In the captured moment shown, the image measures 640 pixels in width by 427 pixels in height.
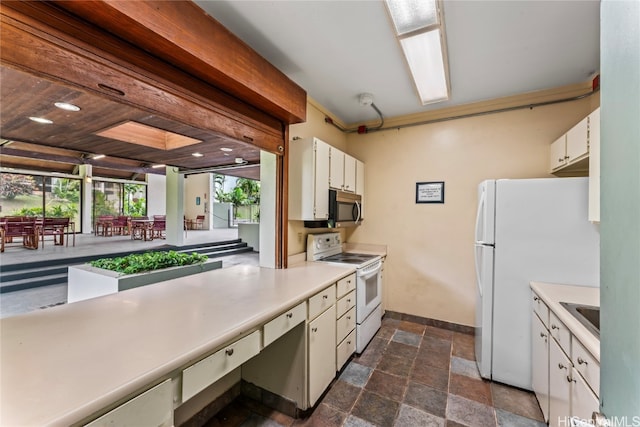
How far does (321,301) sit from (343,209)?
1.23 meters

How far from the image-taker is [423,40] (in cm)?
179

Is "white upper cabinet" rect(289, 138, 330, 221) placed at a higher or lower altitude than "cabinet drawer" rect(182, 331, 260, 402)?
higher

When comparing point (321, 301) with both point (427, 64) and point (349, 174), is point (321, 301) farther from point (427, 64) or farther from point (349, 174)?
point (427, 64)

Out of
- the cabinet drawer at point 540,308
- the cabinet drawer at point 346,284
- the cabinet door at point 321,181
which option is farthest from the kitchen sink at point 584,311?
the cabinet door at point 321,181

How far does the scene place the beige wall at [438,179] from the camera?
2.59m

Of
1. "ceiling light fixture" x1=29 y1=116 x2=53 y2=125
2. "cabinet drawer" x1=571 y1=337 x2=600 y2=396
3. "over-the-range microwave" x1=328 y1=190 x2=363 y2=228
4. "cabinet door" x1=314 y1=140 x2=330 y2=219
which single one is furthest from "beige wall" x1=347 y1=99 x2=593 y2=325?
"ceiling light fixture" x1=29 y1=116 x2=53 y2=125

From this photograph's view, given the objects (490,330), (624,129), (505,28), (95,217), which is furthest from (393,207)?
(95,217)

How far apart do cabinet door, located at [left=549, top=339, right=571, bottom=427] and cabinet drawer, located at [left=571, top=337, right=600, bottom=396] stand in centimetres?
10

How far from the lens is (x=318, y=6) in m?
1.51

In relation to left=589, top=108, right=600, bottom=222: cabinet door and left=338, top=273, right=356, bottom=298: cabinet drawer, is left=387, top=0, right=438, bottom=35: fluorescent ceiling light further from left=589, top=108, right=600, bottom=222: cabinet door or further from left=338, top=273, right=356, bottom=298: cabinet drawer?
left=338, top=273, right=356, bottom=298: cabinet drawer

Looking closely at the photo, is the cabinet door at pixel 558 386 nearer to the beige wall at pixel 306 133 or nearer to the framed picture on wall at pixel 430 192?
the framed picture on wall at pixel 430 192

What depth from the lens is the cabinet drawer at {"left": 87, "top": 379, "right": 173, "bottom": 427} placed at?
2.40ft

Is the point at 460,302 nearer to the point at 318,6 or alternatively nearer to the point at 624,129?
the point at 624,129

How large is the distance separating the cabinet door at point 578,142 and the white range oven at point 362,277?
72.5 inches
